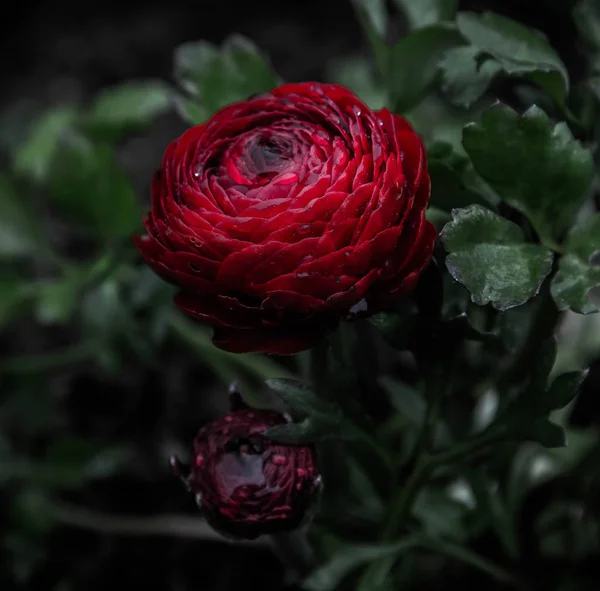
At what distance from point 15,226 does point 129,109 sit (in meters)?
0.22

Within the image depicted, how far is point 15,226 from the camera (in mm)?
1090

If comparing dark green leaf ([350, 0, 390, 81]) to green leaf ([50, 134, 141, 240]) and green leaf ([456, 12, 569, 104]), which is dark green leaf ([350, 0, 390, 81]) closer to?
green leaf ([456, 12, 569, 104])

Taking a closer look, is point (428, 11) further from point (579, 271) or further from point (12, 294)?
point (12, 294)

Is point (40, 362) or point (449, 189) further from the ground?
point (449, 189)

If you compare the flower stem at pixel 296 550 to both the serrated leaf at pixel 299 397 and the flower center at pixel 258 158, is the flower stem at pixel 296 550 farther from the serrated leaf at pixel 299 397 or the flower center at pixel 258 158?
the flower center at pixel 258 158

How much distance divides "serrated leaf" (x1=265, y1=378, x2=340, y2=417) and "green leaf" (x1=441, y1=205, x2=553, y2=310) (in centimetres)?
14

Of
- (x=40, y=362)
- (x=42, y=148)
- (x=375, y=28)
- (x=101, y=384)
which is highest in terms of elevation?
(x=375, y=28)

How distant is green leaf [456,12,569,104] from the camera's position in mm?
645

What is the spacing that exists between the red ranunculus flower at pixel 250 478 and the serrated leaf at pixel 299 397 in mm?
19

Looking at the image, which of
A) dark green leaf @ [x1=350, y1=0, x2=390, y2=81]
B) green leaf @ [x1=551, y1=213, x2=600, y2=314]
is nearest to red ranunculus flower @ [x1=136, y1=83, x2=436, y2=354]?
green leaf @ [x1=551, y1=213, x2=600, y2=314]

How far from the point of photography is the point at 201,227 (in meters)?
0.52

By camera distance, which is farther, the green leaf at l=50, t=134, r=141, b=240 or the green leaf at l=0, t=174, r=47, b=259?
the green leaf at l=0, t=174, r=47, b=259

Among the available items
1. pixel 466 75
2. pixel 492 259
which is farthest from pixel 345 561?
pixel 466 75

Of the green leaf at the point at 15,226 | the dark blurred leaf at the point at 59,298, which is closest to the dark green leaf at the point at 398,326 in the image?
the dark blurred leaf at the point at 59,298
